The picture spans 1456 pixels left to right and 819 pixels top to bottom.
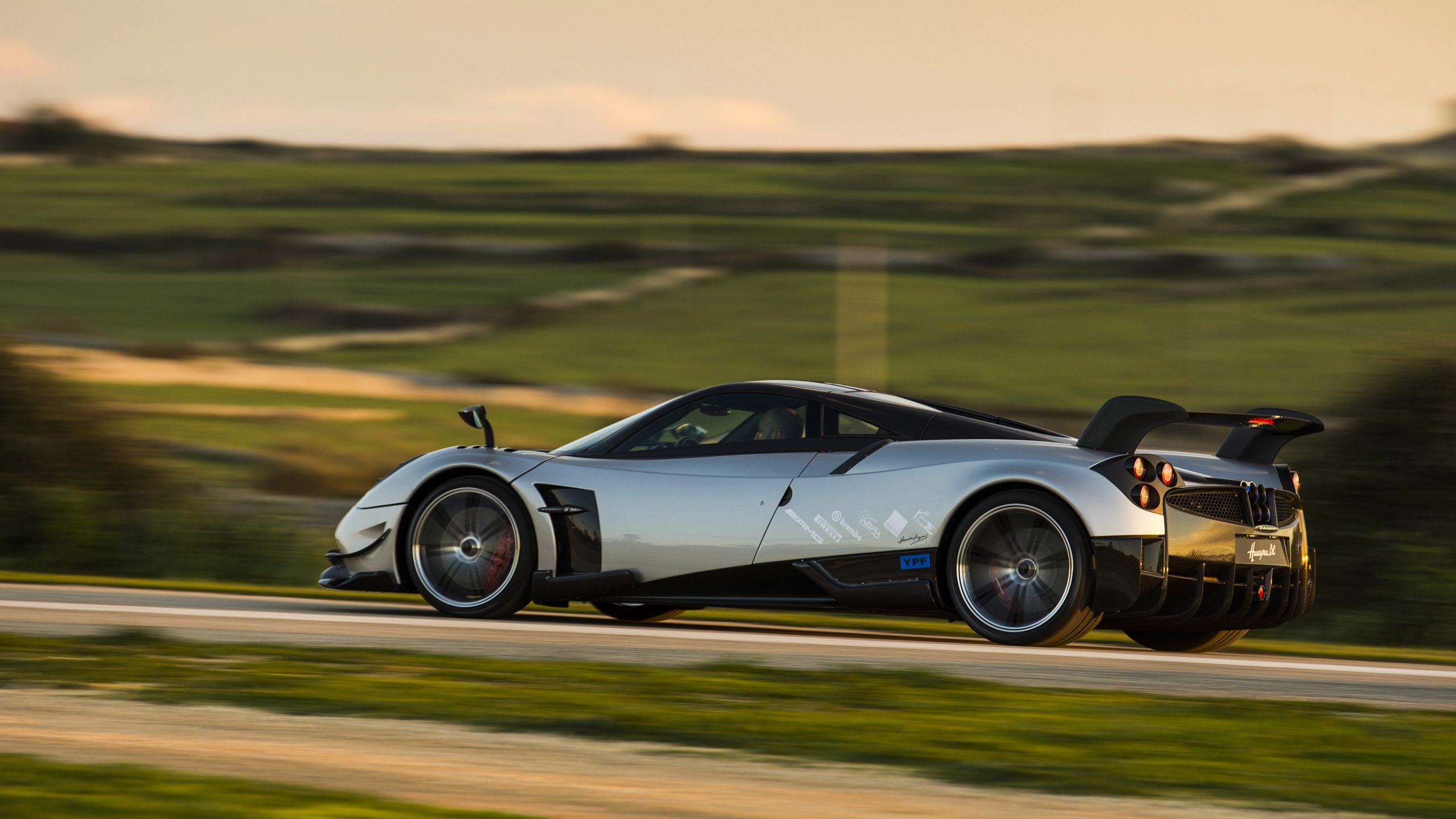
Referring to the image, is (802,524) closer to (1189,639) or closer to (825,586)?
(825,586)

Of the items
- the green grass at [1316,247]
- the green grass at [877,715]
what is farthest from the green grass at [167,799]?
the green grass at [1316,247]

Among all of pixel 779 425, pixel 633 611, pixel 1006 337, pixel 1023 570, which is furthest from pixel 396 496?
pixel 1006 337

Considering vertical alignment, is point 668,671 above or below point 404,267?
below

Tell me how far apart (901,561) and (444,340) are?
20476 millimetres

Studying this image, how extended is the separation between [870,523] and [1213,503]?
59.6 inches

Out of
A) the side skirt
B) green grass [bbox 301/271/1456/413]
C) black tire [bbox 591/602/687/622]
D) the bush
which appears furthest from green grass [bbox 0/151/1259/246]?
the side skirt

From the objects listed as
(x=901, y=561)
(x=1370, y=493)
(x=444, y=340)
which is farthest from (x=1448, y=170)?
(x=901, y=561)

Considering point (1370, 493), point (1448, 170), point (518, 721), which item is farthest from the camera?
point (1448, 170)

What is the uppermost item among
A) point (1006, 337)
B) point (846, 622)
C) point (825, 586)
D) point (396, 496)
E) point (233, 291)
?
point (233, 291)

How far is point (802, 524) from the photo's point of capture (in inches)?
316

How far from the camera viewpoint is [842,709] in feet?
18.5

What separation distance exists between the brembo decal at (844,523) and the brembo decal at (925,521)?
277 millimetres

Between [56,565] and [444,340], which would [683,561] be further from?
[444,340]

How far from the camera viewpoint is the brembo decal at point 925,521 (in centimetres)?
776
